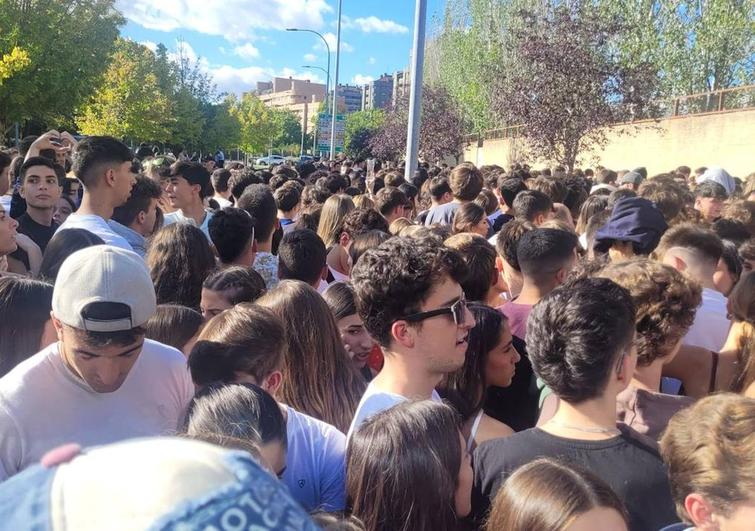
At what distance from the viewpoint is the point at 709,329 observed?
3.63 meters

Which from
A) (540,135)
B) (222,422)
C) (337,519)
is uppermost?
(540,135)

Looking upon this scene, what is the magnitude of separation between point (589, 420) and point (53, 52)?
22551 millimetres

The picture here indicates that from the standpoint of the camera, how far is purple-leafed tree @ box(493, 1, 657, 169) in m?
15.8

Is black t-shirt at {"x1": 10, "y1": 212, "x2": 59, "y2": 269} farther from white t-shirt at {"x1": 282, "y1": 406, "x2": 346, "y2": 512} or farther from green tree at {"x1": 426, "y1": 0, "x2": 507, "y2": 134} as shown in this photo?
green tree at {"x1": 426, "y1": 0, "x2": 507, "y2": 134}

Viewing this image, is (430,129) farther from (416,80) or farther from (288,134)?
(288,134)

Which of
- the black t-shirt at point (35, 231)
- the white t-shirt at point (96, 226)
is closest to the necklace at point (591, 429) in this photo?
the white t-shirt at point (96, 226)

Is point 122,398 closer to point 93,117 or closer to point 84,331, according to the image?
point 84,331

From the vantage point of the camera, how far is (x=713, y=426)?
1.92 metres

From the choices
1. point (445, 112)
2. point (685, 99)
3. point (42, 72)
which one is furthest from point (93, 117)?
point (685, 99)

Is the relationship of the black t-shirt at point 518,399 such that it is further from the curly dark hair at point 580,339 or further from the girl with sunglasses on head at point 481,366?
the curly dark hair at point 580,339

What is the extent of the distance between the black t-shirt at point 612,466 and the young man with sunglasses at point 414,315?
19.1 inches

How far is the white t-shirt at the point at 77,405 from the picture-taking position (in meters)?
2.07

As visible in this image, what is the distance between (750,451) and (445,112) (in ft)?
109

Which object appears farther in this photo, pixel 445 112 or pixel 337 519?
pixel 445 112
